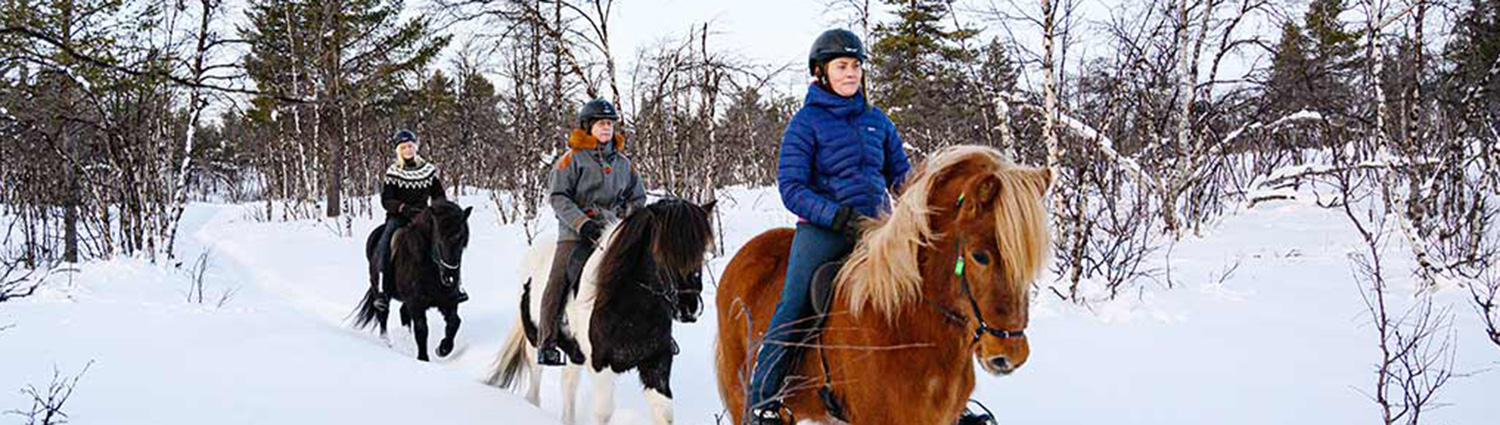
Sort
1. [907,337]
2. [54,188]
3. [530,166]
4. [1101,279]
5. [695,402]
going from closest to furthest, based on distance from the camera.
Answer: [907,337], [695,402], [1101,279], [54,188], [530,166]

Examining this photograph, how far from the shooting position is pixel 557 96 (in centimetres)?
1456

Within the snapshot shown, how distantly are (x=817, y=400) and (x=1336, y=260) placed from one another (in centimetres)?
827

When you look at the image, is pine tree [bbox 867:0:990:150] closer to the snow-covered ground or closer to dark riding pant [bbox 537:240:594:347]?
the snow-covered ground

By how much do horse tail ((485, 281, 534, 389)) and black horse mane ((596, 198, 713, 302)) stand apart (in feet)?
5.19

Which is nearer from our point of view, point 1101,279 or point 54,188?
point 1101,279

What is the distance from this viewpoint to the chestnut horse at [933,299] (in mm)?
2193

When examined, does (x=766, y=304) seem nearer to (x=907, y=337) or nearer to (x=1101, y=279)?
(x=907, y=337)

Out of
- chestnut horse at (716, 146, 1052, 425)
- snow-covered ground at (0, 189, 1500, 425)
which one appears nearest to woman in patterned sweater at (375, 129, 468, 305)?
snow-covered ground at (0, 189, 1500, 425)

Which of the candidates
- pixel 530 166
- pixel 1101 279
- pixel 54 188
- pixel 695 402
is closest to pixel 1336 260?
pixel 1101 279

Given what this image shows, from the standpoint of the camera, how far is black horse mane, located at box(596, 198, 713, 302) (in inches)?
171

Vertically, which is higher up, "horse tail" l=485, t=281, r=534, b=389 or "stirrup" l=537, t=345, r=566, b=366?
"stirrup" l=537, t=345, r=566, b=366

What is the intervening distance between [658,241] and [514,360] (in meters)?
2.15

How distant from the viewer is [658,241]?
171 inches

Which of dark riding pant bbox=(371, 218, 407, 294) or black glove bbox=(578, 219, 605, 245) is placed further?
dark riding pant bbox=(371, 218, 407, 294)
